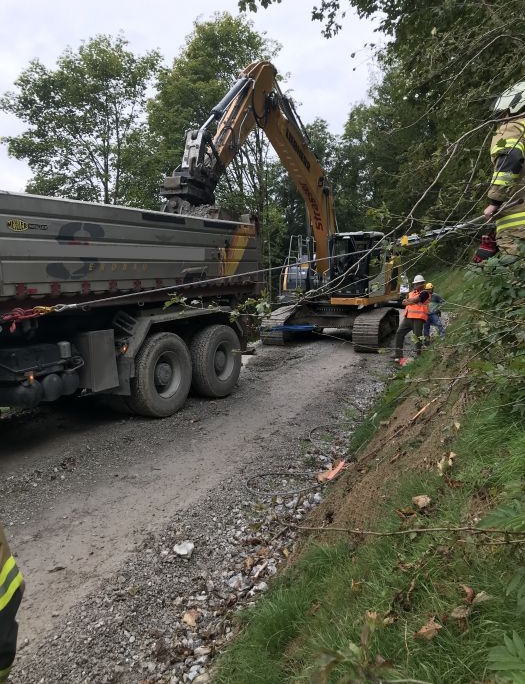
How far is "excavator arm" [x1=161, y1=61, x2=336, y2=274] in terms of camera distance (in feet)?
24.5

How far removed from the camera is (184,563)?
132 inches

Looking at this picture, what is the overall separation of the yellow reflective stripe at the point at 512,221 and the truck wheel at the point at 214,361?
4.26 m

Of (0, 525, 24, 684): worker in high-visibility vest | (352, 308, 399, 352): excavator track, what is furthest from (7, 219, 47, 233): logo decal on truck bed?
(352, 308, 399, 352): excavator track

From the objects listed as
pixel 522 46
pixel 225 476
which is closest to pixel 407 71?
pixel 522 46

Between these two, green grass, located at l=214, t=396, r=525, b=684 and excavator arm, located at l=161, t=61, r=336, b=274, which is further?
excavator arm, located at l=161, t=61, r=336, b=274

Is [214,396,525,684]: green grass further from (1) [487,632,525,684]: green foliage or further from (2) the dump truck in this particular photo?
(2) the dump truck

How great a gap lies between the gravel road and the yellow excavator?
246cm

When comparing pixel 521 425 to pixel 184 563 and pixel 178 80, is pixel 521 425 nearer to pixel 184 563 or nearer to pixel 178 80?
pixel 184 563

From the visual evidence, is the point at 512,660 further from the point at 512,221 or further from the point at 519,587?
the point at 512,221

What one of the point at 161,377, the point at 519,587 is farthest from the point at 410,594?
the point at 161,377

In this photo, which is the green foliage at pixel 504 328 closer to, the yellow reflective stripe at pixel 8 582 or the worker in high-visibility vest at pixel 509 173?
the worker in high-visibility vest at pixel 509 173

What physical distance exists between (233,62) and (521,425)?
25904mm

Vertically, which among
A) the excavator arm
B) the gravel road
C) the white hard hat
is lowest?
the gravel road

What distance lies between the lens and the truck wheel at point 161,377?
610 cm
